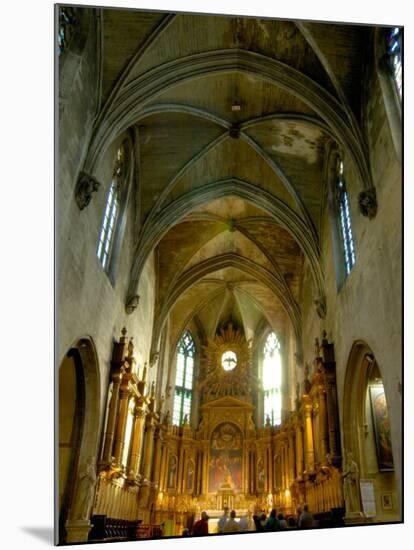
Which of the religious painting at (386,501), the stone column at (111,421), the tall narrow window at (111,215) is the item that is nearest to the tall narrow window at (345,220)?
the religious painting at (386,501)

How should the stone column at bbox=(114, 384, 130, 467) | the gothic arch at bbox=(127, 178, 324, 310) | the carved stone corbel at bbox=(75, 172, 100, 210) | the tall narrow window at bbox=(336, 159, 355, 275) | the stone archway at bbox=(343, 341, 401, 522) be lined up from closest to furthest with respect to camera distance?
the carved stone corbel at bbox=(75, 172, 100, 210)
the stone archway at bbox=(343, 341, 401, 522)
the tall narrow window at bbox=(336, 159, 355, 275)
the stone column at bbox=(114, 384, 130, 467)
the gothic arch at bbox=(127, 178, 324, 310)

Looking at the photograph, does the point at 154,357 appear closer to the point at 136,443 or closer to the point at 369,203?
the point at 136,443

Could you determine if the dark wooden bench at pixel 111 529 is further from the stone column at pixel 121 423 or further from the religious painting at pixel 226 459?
the religious painting at pixel 226 459

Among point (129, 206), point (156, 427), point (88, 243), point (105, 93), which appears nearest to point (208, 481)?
point (156, 427)

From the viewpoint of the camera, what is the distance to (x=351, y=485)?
1132 centimetres

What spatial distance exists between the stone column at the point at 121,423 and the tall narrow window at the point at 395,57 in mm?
10669

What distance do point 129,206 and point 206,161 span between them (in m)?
3.57

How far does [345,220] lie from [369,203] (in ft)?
11.6

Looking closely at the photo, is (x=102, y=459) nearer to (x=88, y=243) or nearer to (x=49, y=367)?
(x=88, y=243)

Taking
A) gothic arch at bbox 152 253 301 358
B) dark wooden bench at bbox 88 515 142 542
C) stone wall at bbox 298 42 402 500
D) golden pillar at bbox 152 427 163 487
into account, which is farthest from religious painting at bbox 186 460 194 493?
stone wall at bbox 298 42 402 500

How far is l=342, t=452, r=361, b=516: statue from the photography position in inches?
427

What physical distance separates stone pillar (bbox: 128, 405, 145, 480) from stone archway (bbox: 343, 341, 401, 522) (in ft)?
22.6

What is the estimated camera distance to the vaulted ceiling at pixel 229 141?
11.2 meters

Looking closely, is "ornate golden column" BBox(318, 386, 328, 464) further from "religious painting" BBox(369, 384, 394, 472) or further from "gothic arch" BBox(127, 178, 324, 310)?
"gothic arch" BBox(127, 178, 324, 310)
